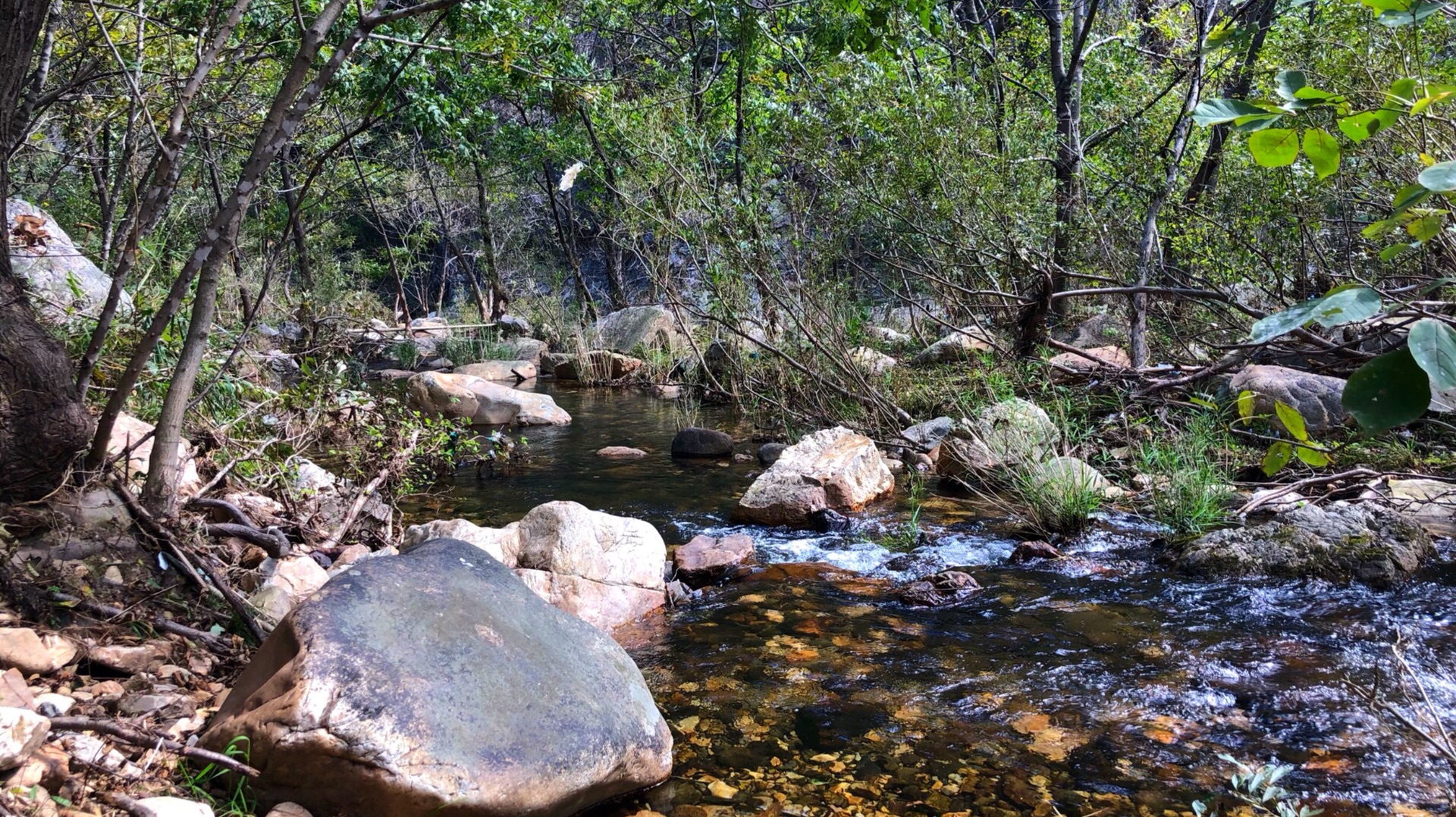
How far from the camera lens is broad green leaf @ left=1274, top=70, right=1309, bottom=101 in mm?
864

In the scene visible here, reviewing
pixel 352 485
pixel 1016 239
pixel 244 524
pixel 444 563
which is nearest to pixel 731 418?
pixel 1016 239

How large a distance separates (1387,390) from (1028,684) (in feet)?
10.4

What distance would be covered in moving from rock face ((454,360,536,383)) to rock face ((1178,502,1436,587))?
36.5ft

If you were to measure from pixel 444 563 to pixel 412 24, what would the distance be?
8.87m

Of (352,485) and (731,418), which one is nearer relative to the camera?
(352,485)

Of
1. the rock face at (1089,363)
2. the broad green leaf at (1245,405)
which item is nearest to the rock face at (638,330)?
the rock face at (1089,363)

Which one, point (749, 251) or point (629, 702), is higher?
point (749, 251)

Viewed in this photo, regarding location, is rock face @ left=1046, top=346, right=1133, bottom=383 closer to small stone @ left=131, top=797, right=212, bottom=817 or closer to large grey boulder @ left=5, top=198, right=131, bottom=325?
large grey boulder @ left=5, top=198, right=131, bottom=325

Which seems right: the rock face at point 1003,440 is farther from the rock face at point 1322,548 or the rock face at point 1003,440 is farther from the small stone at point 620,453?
the small stone at point 620,453

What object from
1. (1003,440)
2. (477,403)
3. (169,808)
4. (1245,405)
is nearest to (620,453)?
(477,403)

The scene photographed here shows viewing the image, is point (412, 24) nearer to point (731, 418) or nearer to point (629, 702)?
point (731, 418)

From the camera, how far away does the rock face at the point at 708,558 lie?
4973 mm

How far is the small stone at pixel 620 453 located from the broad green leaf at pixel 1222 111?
25.2ft

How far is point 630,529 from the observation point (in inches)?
191
